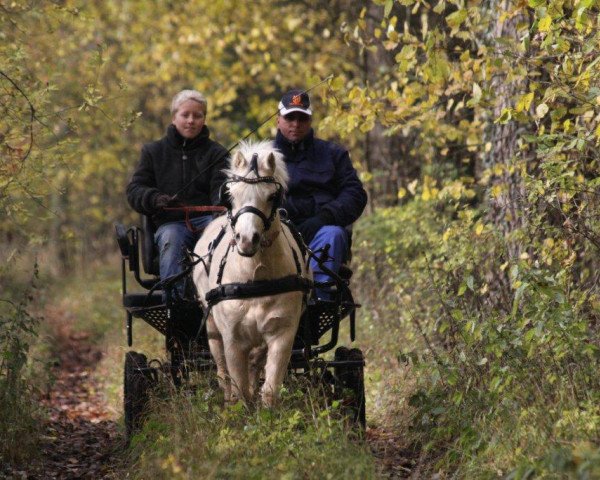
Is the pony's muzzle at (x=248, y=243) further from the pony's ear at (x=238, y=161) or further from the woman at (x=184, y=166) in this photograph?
the woman at (x=184, y=166)

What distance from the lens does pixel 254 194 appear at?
6570 millimetres

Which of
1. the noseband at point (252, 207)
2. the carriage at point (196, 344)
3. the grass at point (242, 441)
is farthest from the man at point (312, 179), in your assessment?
the grass at point (242, 441)

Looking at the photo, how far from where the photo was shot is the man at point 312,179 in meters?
7.98

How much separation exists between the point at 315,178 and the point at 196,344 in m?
1.56

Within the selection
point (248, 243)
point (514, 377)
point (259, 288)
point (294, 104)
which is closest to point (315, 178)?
point (294, 104)

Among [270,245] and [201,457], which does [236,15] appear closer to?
[270,245]

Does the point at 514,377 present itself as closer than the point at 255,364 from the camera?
Yes

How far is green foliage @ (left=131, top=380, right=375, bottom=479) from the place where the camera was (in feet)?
18.8

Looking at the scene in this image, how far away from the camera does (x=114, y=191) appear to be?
30938mm

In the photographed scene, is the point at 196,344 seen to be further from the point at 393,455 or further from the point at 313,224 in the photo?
the point at 393,455

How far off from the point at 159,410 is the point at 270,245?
1.55 meters

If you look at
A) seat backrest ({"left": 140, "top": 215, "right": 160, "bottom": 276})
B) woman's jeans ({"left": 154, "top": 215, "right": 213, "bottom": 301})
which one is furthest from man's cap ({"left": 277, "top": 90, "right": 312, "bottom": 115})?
seat backrest ({"left": 140, "top": 215, "right": 160, "bottom": 276})

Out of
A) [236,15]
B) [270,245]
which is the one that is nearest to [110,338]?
[236,15]

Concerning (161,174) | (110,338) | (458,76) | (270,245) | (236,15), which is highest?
(236,15)
